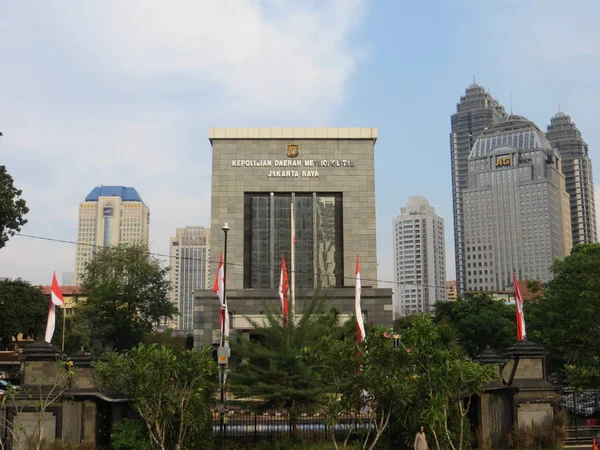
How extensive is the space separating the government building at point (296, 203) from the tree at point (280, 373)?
4638 cm

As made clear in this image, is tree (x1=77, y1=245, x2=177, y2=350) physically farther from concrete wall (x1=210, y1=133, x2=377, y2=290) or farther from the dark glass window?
the dark glass window

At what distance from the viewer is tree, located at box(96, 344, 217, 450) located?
22.0 m

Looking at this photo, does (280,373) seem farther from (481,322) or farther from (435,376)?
(481,322)

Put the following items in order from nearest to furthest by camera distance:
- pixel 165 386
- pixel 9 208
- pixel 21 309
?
pixel 165 386 → pixel 9 208 → pixel 21 309

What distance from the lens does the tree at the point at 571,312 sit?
134 ft

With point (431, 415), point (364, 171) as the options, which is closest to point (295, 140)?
point (364, 171)

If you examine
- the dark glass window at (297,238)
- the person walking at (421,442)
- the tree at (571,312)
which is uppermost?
the dark glass window at (297,238)

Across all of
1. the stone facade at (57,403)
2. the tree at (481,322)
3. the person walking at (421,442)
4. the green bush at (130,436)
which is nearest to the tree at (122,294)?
the tree at (481,322)

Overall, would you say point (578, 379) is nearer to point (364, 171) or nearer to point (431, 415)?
point (431, 415)

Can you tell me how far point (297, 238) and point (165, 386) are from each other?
181ft

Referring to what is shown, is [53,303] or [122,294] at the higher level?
[122,294]

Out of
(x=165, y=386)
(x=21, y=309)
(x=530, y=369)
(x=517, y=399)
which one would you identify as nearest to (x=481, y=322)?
(x=21, y=309)

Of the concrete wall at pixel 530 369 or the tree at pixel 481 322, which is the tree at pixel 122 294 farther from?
the concrete wall at pixel 530 369

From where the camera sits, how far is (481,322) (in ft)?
255
